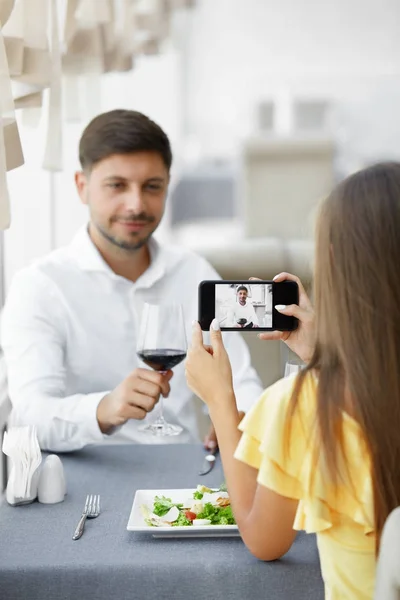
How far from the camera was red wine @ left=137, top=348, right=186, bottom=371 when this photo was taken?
1.69 meters

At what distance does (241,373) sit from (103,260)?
0.44 metres

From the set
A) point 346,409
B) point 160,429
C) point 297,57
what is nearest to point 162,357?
point 160,429

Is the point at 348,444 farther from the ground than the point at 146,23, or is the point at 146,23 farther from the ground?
the point at 146,23

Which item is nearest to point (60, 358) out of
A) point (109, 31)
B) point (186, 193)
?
point (109, 31)

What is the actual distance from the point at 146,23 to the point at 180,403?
1.53 metres

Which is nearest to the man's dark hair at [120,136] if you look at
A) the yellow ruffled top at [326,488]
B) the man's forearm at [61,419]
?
the man's forearm at [61,419]

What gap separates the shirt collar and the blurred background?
1.85m

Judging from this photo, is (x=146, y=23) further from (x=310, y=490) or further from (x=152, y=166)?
(x=310, y=490)

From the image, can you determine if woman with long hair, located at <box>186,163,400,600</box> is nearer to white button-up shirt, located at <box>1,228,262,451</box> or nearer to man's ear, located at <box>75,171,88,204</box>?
white button-up shirt, located at <box>1,228,262,451</box>

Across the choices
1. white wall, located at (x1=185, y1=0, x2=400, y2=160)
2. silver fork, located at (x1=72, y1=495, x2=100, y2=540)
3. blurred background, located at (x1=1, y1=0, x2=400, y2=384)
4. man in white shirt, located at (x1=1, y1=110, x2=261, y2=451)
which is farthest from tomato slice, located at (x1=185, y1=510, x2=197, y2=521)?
white wall, located at (x1=185, y1=0, x2=400, y2=160)

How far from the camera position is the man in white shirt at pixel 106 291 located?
218 cm

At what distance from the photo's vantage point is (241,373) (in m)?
2.33

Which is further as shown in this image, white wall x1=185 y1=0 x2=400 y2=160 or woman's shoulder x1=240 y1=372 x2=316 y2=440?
white wall x1=185 y1=0 x2=400 y2=160

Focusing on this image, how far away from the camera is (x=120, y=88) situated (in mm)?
4246
